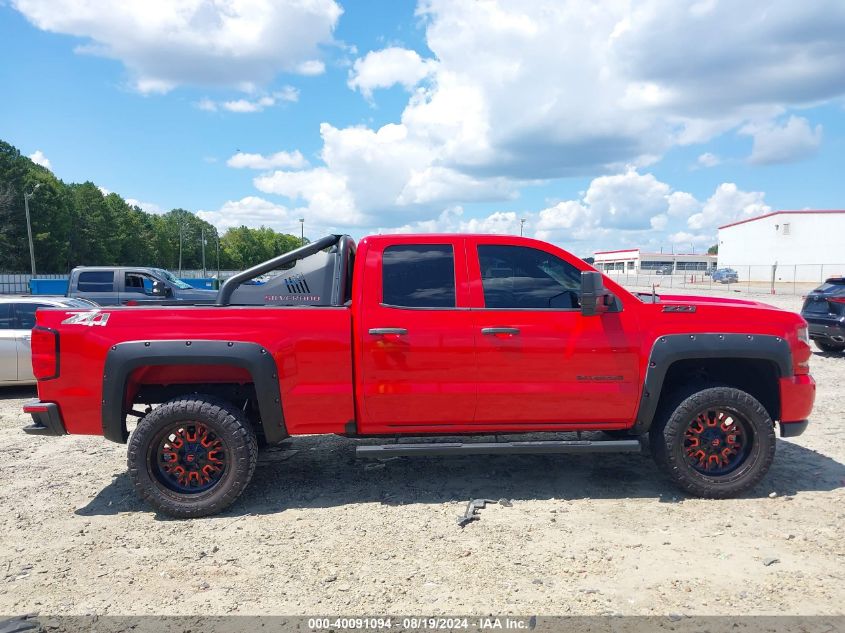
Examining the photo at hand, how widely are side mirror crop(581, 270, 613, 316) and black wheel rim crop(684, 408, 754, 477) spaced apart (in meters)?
1.17

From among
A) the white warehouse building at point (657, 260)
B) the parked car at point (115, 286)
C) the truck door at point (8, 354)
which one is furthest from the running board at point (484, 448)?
the white warehouse building at point (657, 260)

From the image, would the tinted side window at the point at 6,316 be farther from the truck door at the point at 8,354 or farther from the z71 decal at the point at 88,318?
the z71 decal at the point at 88,318

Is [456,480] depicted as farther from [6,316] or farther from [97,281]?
[97,281]

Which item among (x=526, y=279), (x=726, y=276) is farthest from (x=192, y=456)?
(x=726, y=276)

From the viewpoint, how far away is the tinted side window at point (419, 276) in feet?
13.8

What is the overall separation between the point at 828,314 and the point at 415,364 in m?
9.98

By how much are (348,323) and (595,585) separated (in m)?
2.29

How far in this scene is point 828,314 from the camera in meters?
10.6

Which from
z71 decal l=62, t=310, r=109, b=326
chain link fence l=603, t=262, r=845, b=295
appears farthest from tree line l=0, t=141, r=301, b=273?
z71 decal l=62, t=310, r=109, b=326

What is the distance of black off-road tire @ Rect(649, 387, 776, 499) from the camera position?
4254 mm

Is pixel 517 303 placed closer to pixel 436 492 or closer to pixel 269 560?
pixel 436 492

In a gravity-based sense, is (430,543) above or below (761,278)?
below

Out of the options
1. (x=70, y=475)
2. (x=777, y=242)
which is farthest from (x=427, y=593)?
(x=777, y=242)

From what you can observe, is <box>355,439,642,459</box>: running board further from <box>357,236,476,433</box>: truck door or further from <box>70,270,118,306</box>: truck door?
<box>70,270,118,306</box>: truck door
